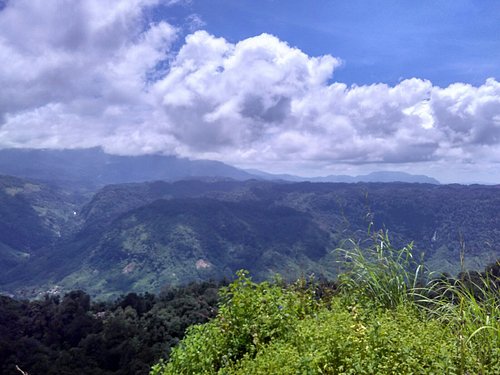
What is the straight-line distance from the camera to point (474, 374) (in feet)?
11.4

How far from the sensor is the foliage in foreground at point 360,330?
3.78m

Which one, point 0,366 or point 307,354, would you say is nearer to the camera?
point 307,354

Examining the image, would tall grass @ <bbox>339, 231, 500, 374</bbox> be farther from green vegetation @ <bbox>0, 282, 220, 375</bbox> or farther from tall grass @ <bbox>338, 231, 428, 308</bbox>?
green vegetation @ <bbox>0, 282, 220, 375</bbox>

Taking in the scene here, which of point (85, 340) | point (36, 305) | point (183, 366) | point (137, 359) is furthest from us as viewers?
point (36, 305)

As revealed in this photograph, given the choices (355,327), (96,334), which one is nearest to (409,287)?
(355,327)

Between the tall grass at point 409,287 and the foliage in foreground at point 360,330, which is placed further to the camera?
the tall grass at point 409,287

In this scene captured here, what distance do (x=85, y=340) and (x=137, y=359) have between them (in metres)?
10.8

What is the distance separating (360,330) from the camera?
14.4 ft

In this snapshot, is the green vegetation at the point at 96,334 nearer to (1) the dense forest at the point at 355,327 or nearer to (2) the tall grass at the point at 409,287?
(1) the dense forest at the point at 355,327

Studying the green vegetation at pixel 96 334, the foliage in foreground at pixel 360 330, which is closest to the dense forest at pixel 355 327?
the foliage in foreground at pixel 360 330

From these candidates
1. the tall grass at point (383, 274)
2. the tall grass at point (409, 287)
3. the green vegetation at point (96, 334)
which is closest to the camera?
the tall grass at point (409, 287)

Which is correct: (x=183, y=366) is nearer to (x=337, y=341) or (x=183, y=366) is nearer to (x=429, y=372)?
(x=337, y=341)

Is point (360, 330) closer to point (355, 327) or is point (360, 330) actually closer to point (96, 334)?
point (355, 327)

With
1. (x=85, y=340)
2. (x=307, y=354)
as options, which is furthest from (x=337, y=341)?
(x=85, y=340)
